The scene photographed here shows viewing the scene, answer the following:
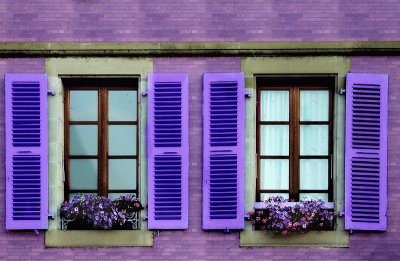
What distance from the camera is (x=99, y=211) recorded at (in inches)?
321

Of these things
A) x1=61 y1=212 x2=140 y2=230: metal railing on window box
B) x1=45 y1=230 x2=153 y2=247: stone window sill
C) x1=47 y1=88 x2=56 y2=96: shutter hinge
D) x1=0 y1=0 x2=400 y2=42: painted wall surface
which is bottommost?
x1=45 y1=230 x2=153 y2=247: stone window sill

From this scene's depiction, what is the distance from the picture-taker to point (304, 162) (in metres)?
8.54

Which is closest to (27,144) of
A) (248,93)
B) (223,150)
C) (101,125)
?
(101,125)

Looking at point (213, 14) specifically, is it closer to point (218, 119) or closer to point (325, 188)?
point (218, 119)

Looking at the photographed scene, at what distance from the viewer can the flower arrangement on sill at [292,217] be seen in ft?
26.7

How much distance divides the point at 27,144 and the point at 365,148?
396 cm

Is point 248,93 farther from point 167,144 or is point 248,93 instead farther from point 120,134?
point 120,134

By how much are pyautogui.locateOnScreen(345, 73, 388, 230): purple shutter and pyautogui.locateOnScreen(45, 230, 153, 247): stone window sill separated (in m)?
2.42

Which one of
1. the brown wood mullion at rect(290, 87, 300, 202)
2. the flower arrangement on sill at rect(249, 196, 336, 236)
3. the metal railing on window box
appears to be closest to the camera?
the flower arrangement on sill at rect(249, 196, 336, 236)

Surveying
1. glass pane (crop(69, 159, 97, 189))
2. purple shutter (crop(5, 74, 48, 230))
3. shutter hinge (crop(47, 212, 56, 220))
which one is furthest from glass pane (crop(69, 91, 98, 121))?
shutter hinge (crop(47, 212, 56, 220))

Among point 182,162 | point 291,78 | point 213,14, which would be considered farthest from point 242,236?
point 213,14

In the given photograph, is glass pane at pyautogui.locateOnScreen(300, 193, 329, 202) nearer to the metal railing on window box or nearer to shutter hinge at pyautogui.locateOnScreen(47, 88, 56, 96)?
the metal railing on window box

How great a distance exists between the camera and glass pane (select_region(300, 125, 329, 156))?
8508 millimetres

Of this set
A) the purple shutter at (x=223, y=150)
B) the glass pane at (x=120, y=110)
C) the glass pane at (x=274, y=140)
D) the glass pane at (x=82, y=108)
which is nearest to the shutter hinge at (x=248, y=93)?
the purple shutter at (x=223, y=150)
